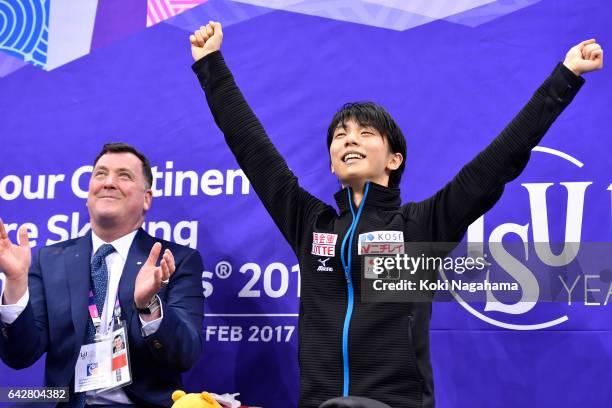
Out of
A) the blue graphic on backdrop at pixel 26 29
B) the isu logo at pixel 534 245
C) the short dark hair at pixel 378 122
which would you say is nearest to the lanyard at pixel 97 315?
the short dark hair at pixel 378 122

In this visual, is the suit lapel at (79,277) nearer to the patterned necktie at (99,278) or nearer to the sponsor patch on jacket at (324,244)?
the patterned necktie at (99,278)

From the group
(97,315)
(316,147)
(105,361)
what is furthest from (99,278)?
(316,147)

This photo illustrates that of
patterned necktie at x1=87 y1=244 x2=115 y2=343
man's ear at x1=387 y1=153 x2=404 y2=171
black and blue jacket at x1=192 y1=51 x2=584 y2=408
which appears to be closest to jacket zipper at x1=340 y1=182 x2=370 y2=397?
black and blue jacket at x1=192 y1=51 x2=584 y2=408

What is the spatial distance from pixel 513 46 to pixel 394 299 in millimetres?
1064

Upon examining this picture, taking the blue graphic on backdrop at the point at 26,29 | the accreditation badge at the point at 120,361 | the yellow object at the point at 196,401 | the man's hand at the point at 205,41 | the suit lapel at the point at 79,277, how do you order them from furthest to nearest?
the blue graphic on backdrop at the point at 26,29
the suit lapel at the point at 79,277
the accreditation badge at the point at 120,361
the man's hand at the point at 205,41
the yellow object at the point at 196,401

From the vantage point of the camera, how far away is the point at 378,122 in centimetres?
222

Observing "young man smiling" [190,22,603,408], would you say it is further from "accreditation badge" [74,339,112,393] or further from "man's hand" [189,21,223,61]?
"accreditation badge" [74,339,112,393]

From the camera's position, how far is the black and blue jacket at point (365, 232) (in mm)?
1922

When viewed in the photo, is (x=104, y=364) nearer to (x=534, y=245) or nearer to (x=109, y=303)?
(x=109, y=303)

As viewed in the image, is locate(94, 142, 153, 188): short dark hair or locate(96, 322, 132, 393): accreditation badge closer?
locate(96, 322, 132, 393): accreditation badge

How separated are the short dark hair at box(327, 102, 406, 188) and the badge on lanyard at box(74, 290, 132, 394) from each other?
0.86m

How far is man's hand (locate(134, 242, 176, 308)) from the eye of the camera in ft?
7.24

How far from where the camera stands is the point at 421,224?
2.08 meters

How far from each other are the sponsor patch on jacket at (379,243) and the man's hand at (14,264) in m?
0.95
